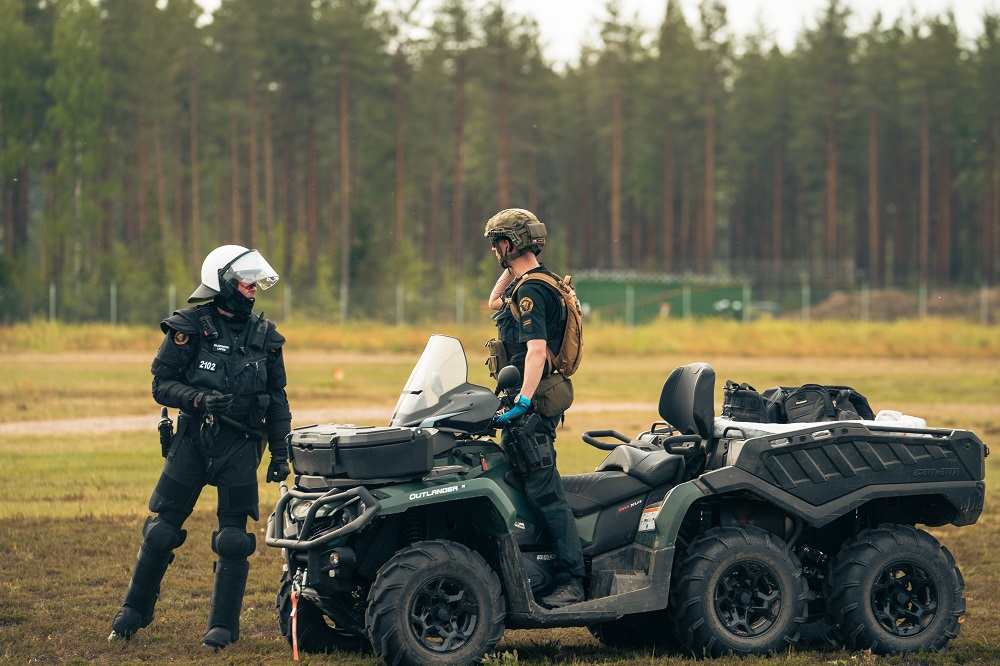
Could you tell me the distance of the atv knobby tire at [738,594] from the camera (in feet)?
24.8

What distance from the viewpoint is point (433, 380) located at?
7.39m

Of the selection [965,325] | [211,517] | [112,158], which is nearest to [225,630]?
[211,517]

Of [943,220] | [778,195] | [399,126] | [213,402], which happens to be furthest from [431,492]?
[778,195]

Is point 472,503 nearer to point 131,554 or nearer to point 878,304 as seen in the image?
point 131,554

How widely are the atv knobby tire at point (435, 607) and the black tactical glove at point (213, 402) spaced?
161cm

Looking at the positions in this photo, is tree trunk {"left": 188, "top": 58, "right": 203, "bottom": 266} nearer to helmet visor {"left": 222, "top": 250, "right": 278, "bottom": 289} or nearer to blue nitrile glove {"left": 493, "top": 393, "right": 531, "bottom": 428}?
helmet visor {"left": 222, "top": 250, "right": 278, "bottom": 289}

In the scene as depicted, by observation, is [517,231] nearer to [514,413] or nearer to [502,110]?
[514,413]

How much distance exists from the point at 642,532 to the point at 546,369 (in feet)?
3.51

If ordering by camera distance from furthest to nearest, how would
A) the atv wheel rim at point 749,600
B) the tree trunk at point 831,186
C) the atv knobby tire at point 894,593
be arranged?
the tree trunk at point 831,186
the atv knobby tire at point 894,593
the atv wheel rim at point 749,600

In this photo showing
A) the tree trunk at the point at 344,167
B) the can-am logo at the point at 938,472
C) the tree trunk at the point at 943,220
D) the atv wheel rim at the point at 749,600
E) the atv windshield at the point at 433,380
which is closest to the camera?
the atv windshield at the point at 433,380

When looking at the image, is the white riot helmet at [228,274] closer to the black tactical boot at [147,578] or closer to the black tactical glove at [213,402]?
the black tactical glove at [213,402]

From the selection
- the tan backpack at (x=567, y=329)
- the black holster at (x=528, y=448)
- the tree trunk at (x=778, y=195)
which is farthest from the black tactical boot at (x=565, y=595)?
the tree trunk at (x=778, y=195)

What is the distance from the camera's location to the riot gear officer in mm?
8195

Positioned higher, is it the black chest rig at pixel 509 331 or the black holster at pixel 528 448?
the black chest rig at pixel 509 331
